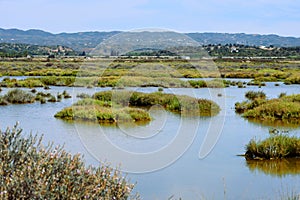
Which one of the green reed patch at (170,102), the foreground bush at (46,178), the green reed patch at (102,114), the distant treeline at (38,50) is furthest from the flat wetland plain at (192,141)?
the distant treeline at (38,50)

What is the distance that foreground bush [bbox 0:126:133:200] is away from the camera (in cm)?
417

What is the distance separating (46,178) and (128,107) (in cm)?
1684

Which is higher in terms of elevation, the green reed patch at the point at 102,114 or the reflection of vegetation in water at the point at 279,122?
the green reed patch at the point at 102,114

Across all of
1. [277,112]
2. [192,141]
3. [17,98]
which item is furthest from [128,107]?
[17,98]

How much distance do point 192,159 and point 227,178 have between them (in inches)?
79.6

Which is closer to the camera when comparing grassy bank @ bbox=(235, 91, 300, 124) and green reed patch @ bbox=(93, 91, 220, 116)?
grassy bank @ bbox=(235, 91, 300, 124)

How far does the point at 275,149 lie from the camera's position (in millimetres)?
12508

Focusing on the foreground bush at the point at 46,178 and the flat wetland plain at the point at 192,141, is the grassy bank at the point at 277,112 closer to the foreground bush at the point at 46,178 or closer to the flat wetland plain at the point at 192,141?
the flat wetland plain at the point at 192,141

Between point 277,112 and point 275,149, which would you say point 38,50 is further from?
point 275,149

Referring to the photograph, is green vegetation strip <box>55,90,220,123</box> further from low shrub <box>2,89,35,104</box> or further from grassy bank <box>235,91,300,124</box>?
low shrub <box>2,89,35,104</box>

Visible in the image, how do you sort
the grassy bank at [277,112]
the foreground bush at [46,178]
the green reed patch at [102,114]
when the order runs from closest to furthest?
1. the foreground bush at [46,178]
2. the green reed patch at [102,114]
3. the grassy bank at [277,112]

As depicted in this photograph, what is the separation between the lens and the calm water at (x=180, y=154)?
32.1 feet

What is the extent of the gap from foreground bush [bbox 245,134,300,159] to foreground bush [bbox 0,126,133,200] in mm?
8280

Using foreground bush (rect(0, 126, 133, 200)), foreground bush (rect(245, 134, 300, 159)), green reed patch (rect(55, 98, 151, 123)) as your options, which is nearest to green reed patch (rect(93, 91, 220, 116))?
green reed patch (rect(55, 98, 151, 123))
